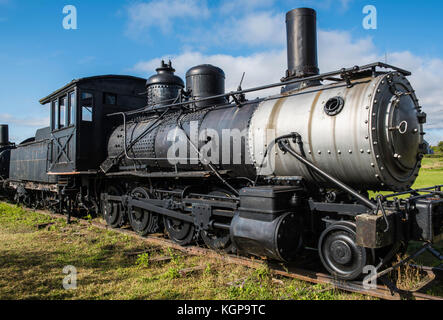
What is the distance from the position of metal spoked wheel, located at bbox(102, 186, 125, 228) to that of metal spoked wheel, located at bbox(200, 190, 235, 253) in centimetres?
300

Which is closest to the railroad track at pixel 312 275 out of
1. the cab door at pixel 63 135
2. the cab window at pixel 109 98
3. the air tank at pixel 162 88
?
the air tank at pixel 162 88

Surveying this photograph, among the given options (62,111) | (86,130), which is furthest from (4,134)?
(86,130)

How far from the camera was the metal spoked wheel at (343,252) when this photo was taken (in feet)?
12.8

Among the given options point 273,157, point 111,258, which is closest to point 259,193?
point 273,157

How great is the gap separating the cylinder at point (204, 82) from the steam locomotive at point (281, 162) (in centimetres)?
3

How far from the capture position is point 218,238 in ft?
18.8

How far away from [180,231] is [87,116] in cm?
428

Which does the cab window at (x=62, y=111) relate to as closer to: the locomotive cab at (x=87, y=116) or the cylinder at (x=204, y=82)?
the locomotive cab at (x=87, y=116)

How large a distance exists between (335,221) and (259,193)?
3.27ft

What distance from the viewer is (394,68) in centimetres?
430

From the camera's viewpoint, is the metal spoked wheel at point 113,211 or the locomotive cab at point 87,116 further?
the locomotive cab at point 87,116

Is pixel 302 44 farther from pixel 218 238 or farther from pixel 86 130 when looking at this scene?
pixel 86 130

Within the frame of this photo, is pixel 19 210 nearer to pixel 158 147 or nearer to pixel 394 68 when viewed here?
pixel 158 147
